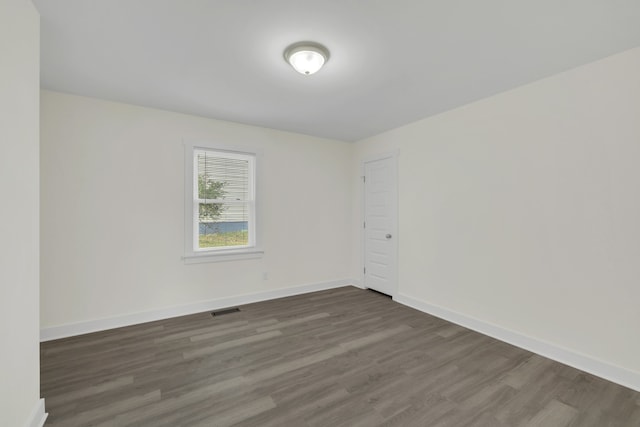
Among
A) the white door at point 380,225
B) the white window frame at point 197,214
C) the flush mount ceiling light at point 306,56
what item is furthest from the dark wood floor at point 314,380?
the flush mount ceiling light at point 306,56

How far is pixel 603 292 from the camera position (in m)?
2.30

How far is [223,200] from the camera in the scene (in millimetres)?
3922

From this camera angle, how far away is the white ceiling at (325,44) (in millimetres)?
1749

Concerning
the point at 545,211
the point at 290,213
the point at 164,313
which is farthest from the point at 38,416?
the point at 545,211

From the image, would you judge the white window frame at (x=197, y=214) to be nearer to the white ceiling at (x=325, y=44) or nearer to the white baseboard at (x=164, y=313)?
the white baseboard at (x=164, y=313)

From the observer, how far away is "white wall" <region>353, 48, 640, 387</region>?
7.24 ft

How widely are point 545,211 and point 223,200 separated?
3.78 meters

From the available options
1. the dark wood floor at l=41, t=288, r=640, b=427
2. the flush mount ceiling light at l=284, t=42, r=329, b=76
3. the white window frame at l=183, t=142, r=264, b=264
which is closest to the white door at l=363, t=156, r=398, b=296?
the dark wood floor at l=41, t=288, r=640, b=427

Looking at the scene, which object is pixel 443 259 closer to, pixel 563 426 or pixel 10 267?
pixel 563 426

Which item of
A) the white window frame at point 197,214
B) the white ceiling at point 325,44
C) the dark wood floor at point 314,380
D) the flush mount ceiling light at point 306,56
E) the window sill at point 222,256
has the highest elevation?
the white ceiling at point 325,44

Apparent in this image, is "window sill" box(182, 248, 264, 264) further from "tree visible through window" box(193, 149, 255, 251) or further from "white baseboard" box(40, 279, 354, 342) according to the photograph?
"white baseboard" box(40, 279, 354, 342)

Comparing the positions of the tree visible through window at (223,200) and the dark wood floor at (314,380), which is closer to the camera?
the dark wood floor at (314,380)

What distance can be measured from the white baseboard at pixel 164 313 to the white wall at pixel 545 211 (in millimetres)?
2023

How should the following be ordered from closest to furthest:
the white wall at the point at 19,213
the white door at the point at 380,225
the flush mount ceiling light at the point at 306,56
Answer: the white wall at the point at 19,213 < the flush mount ceiling light at the point at 306,56 < the white door at the point at 380,225
